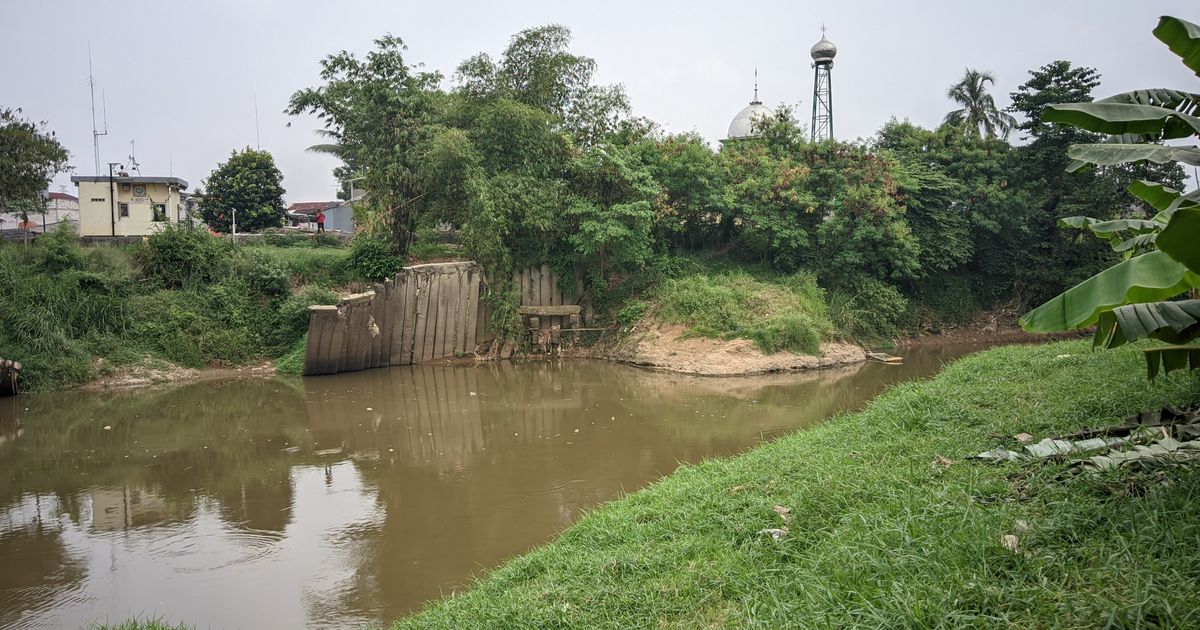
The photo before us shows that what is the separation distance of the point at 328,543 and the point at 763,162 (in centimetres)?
1459

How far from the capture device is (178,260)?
15.9m

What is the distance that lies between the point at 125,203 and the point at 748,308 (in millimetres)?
18631

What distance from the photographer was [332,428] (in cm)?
1053

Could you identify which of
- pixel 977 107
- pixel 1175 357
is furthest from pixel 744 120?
pixel 1175 357

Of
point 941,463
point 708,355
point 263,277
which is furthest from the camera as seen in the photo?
point 263,277

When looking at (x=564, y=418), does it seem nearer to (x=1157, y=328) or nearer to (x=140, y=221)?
(x=1157, y=328)

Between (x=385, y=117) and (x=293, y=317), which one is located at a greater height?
(x=385, y=117)

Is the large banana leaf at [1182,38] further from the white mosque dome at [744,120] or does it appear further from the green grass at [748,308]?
the white mosque dome at [744,120]

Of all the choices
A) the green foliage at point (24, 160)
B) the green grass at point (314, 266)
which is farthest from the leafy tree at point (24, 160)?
the green grass at point (314, 266)

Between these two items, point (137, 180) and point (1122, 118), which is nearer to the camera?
point (1122, 118)

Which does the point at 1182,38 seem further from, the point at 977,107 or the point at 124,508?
the point at 977,107

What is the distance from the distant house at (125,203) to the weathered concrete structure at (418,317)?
10573 millimetres

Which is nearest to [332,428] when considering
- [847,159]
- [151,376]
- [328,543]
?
[328,543]

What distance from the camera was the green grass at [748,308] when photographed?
50.7 feet
